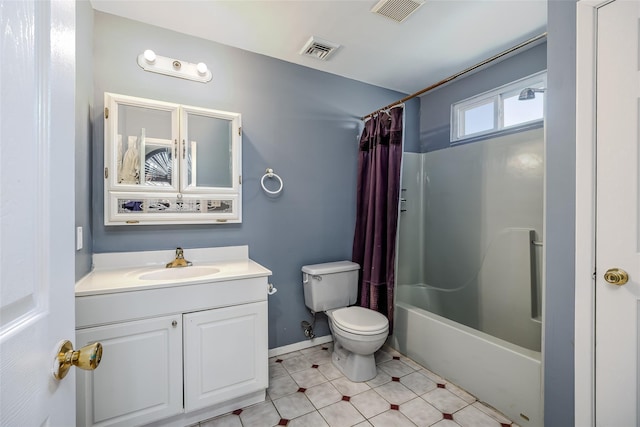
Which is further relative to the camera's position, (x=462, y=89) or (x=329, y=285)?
(x=462, y=89)

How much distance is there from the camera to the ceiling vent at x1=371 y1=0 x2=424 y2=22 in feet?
5.45

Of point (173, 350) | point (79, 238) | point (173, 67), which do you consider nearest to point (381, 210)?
point (173, 350)

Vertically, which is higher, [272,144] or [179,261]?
[272,144]

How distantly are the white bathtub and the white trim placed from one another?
1.00ft

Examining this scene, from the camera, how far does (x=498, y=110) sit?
2457 millimetres

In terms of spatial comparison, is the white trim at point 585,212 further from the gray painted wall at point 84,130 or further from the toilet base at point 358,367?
the gray painted wall at point 84,130

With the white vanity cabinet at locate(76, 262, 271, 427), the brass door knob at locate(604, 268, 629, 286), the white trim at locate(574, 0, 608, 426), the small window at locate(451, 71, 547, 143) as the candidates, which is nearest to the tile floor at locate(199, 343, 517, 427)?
the white vanity cabinet at locate(76, 262, 271, 427)

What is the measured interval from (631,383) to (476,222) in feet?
4.95

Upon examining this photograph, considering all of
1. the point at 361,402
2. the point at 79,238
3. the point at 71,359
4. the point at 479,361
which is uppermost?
the point at 79,238

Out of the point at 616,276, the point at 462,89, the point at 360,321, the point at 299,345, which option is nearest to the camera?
the point at 616,276

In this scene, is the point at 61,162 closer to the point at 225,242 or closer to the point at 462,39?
the point at 225,242

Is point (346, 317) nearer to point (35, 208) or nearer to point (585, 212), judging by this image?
point (585, 212)

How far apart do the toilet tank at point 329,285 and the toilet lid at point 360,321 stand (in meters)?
0.17

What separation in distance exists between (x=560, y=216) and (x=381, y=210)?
118 centimetres
